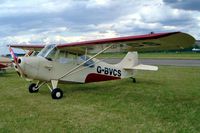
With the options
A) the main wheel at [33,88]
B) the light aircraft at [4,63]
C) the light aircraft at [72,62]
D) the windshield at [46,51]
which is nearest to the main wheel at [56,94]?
the light aircraft at [72,62]

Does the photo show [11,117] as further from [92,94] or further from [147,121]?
[92,94]

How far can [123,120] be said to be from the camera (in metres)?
6.36

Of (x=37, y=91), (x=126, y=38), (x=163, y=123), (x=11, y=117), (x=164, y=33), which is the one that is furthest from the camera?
(x=37, y=91)

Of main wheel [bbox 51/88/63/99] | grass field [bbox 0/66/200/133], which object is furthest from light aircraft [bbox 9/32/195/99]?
grass field [bbox 0/66/200/133]

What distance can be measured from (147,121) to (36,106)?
3.38 meters

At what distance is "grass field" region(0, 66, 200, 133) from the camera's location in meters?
5.82

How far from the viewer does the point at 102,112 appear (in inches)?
285

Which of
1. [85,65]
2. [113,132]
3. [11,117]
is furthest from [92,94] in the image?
[113,132]

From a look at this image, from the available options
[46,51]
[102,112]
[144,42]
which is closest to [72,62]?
[46,51]

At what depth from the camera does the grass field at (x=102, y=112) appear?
5.82m

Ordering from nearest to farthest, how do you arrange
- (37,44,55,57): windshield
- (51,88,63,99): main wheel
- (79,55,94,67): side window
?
(51,88,63,99): main wheel < (37,44,55,57): windshield < (79,55,94,67): side window

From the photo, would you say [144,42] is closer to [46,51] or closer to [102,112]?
[102,112]

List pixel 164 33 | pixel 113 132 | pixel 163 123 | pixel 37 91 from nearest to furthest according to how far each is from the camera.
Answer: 1. pixel 113 132
2. pixel 163 123
3. pixel 164 33
4. pixel 37 91

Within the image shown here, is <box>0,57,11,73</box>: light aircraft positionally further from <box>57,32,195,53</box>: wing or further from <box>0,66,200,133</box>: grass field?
<box>57,32,195,53</box>: wing
